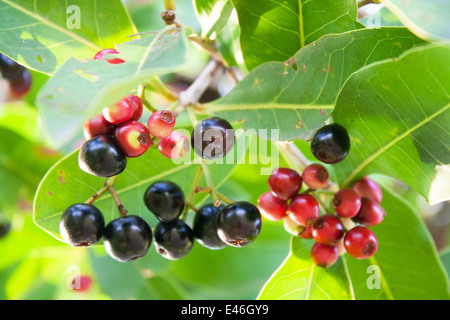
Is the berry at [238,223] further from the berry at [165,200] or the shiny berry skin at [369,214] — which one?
the shiny berry skin at [369,214]

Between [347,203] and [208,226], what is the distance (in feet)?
1.35

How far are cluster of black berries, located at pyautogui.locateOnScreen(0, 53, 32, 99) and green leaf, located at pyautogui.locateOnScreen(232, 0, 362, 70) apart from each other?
1.08 metres

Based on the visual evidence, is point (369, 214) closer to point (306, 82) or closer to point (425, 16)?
point (306, 82)

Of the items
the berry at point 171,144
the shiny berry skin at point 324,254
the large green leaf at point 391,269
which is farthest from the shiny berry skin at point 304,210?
the berry at point 171,144

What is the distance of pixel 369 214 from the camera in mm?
1311

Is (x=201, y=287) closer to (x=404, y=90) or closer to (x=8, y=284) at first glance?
(x=8, y=284)

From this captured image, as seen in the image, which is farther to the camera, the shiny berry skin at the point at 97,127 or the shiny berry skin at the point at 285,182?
the shiny berry skin at the point at 285,182

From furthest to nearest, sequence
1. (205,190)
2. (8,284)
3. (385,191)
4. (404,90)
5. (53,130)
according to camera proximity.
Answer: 1. (8,284)
2. (385,191)
3. (205,190)
4. (404,90)
5. (53,130)

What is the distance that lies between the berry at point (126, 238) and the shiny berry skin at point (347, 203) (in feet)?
1.85

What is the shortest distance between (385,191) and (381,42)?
0.61m

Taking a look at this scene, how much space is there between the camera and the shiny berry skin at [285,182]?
1287 millimetres

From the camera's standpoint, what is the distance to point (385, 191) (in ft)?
5.09

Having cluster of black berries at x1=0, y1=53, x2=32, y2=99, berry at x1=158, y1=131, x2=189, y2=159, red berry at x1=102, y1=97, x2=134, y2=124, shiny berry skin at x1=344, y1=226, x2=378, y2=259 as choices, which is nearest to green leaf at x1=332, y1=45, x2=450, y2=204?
shiny berry skin at x1=344, y1=226, x2=378, y2=259
